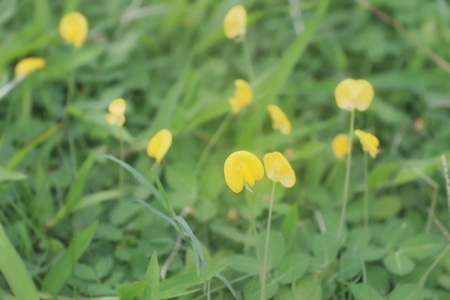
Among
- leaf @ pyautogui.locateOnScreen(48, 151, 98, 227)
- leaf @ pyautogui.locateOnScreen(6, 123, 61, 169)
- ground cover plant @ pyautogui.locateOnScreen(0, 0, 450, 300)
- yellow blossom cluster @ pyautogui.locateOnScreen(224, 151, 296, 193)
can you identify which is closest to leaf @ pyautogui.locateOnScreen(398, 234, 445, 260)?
ground cover plant @ pyautogui.locateOnScreen(0, 0, 450, 300)

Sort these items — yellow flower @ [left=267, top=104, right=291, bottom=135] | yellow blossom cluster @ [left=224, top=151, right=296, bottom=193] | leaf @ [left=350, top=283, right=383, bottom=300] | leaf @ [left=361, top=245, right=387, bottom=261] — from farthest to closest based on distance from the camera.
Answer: yellow flower @ [left=267, top=104, right=291, bottom=135]
leaf @ [left=361, top=245, right=387, bottom=261]
leaf @ [left=350, top=283, right=383, bottom=300]
yellow blossom cluster @ [left=224, top=151, right=296, bottom=193]

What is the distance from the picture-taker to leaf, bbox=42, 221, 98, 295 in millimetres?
1272

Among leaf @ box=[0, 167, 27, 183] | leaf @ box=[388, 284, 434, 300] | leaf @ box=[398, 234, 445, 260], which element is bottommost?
leaf @ box=[398, 234, 445, 260]

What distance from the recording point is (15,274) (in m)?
1.19

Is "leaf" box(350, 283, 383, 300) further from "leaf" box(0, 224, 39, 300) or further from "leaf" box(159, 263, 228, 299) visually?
"leaf" box(0, 224, 39, 300)

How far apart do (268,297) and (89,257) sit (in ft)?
1.14

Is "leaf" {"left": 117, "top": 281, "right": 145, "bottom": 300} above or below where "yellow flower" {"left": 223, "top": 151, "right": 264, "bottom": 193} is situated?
below

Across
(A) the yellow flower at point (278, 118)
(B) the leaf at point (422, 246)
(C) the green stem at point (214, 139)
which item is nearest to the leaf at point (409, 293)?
(B) the leaf at point (422, 246)

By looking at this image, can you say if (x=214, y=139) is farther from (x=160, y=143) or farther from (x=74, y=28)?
(x=74, y=28)

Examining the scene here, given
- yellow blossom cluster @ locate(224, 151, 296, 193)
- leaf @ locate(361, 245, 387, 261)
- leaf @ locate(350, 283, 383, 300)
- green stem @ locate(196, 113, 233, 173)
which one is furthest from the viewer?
green stem @ locate(196, 113, 233, 173)

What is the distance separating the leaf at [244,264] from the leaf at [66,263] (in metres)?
0.25

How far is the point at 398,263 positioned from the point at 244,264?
0.92ft

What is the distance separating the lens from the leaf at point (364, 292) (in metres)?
1.21

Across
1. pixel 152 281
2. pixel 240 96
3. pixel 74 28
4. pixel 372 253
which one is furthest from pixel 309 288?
pixel 74 28
